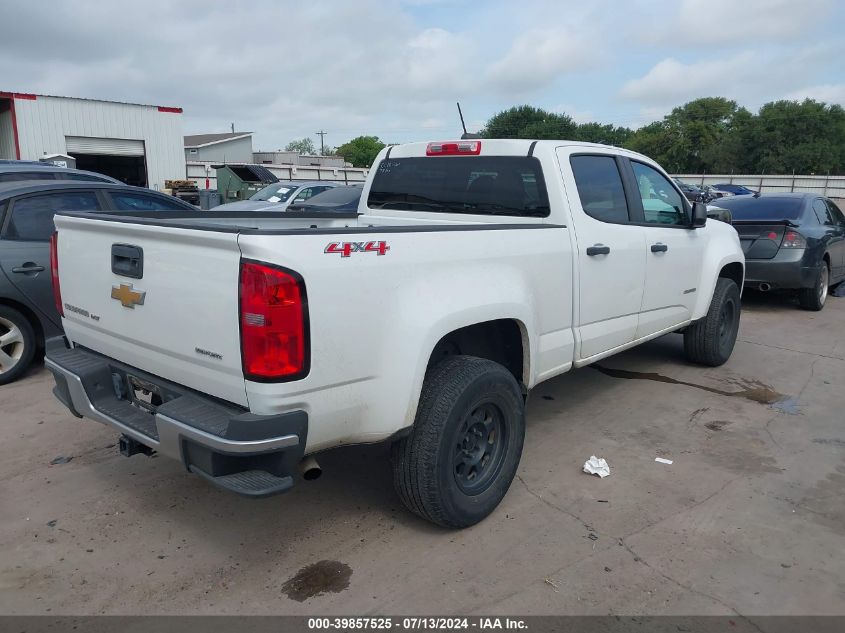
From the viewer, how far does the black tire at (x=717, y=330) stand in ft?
19.5

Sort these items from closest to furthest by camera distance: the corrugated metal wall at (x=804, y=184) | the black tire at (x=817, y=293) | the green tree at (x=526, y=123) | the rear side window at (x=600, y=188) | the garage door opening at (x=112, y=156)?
the rear side window at (x=600, y=188)
the black tire at (x=817, y=293)
the garage door opening at (x=112, y=156)
the corrugated metal wall at (x=804, y=184)
the green tree at (x=526, y=123)

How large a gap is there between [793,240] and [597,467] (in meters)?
6.26

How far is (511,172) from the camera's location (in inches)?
167

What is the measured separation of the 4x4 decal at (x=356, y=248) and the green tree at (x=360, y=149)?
324 feet

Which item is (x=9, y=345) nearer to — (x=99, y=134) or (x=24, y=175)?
(x=24, y=175)

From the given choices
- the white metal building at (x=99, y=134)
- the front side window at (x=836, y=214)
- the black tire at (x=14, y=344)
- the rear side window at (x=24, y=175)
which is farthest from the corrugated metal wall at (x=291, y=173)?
the black tire at (x=14, y=344)

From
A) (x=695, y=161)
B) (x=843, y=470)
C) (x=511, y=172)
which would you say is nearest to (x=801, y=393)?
(x=843, y=470)

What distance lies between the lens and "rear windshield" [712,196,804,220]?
30.2 ft

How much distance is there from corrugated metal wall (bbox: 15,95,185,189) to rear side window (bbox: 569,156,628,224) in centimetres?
2691

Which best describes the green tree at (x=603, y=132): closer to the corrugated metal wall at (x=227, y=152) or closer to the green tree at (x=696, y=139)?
the green tree at (x=696, y=139)

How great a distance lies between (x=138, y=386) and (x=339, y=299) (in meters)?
1.22

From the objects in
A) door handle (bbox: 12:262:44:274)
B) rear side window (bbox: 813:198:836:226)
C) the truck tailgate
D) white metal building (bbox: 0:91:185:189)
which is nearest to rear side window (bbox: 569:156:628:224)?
the truck tailgate

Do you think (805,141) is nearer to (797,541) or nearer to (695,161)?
(695,161)

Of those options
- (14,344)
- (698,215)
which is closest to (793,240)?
(698,215)
